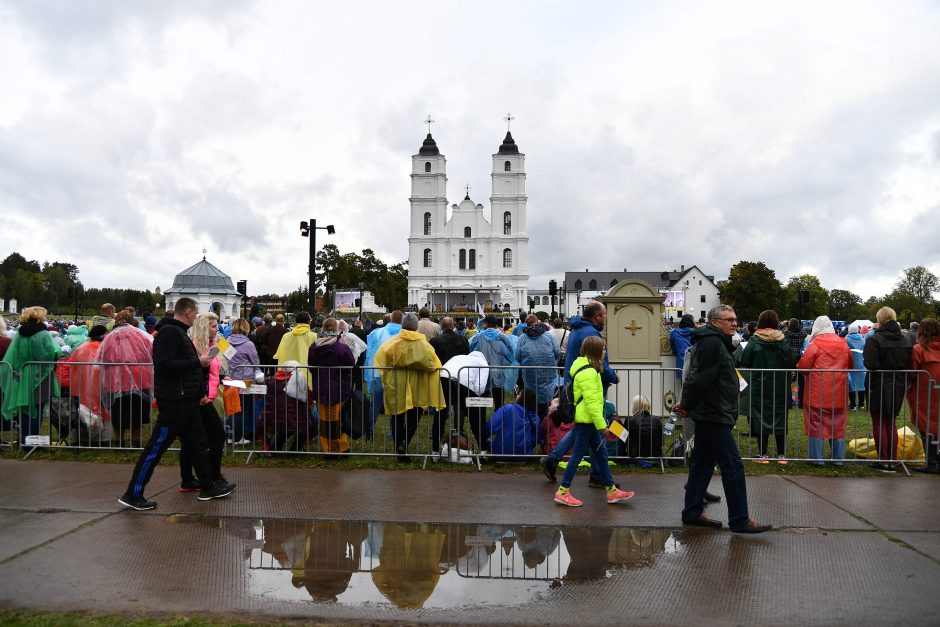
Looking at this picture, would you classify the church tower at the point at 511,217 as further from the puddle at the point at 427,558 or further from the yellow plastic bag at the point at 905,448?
the puddle at the point at 427,558

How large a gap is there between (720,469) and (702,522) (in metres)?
0.52

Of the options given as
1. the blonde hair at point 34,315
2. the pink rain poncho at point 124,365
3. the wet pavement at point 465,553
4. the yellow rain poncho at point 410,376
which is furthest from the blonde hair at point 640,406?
the blonde hair at point 34,315

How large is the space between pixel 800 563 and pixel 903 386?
4.48 m

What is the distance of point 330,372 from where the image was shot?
912 centimetres

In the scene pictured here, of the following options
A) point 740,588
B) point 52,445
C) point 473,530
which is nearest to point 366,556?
point 473,530

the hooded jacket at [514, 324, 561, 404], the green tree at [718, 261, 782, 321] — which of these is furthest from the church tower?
the hooded jacket at [514, 324, 561, 404]

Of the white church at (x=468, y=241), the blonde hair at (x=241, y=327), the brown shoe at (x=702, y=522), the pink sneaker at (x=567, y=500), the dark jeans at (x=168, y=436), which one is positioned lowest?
the brown shoe at (x=702, y=522)

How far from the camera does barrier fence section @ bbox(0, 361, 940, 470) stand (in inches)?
350

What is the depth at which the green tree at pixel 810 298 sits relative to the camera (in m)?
91.6

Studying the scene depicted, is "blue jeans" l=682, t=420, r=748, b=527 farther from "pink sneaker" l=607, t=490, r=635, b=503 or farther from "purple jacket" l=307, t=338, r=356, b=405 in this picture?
"purple jacket" l=307, t=338, r=356, b=405

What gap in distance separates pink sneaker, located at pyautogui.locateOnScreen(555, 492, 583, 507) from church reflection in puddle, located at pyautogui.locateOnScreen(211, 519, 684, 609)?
0.65m

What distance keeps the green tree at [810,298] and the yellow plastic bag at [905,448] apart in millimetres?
84762

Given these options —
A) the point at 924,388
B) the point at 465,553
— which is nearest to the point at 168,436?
the point at 465,553

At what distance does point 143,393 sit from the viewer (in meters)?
9.62
